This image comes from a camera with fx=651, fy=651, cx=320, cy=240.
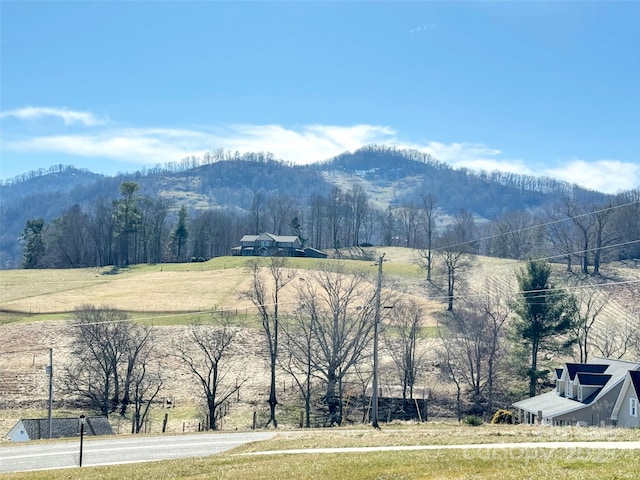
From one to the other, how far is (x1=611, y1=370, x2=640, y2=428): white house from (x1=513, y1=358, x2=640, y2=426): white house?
164 mm

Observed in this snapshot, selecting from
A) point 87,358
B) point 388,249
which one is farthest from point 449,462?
point 388,249

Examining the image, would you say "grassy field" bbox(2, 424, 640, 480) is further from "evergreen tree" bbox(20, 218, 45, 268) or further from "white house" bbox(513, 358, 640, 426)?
"evergreen tree" bbox(20, 218, 45, 268)

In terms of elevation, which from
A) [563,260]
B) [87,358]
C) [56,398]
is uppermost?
[563,260]

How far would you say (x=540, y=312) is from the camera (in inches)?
1859

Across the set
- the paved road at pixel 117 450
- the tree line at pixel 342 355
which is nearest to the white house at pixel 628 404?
the tree line at pixel 342 355

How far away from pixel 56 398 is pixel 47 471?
28060 millimetres

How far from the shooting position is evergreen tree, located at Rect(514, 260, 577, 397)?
4688 centimetres

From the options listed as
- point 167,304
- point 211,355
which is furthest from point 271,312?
point 167,304

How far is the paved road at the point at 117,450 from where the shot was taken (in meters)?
23.7

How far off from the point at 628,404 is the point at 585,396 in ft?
10.3

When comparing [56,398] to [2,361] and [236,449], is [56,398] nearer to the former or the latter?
[2,361]

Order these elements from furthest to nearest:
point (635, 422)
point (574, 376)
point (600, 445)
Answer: point (574, 376) < point (635, 422) < point (600, 445)

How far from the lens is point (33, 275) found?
340ft

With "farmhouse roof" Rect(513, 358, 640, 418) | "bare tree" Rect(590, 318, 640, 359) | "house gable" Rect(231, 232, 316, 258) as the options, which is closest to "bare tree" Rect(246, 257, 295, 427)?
"farmhouse roof" Rect(513, 358, 640, 418)
